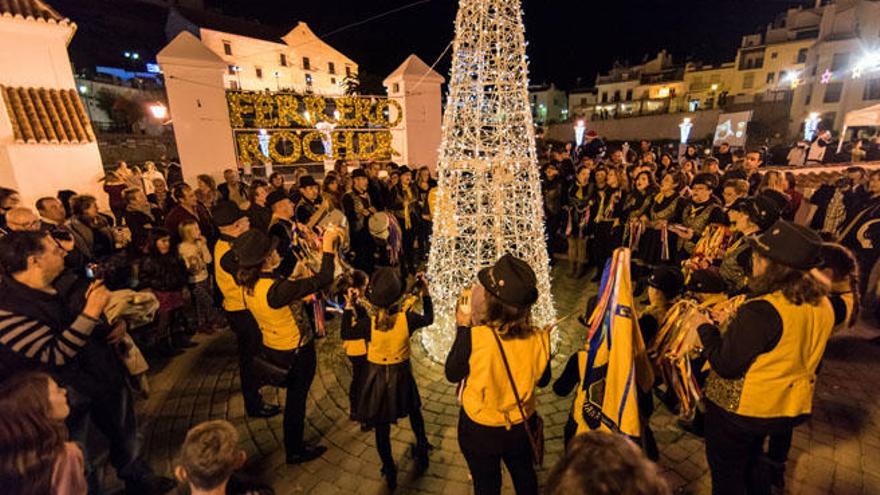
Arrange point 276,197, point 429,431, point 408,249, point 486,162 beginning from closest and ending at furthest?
1. point 429,431
2. point 486,162
3. point 276,197
4. point 408,249

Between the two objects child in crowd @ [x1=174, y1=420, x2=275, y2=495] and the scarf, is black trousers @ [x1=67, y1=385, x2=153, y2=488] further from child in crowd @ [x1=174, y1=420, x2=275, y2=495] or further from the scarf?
the scarf

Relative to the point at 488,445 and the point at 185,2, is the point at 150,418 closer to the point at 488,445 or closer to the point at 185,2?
the point at 488,445

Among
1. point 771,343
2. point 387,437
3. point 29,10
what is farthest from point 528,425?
point 29,10

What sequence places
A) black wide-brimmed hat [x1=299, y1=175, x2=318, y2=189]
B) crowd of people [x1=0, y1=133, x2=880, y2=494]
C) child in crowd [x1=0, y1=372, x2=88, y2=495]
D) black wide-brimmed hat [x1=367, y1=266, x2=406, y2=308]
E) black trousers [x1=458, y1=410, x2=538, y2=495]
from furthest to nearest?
black wide-brimmed hat [x1=299, y1=175, x2=318, y2=189]
black wide-brimmed hat [x1=367, y1=266, x2=406, y2=308]
black trousers [x1=458, y1=410, x2=538, y2=495]
crowd of people [x1=0, y1=133, x2=880, y2=494]
child in crowd [x1=0, y1=372, x2=88, y2=495]

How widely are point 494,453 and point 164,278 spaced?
4988mm

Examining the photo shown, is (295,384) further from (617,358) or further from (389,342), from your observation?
(617,358)

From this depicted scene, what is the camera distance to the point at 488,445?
2.43 m

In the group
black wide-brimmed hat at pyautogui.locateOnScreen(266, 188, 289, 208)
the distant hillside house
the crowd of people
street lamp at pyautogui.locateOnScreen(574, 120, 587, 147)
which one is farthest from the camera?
the distant hillside house

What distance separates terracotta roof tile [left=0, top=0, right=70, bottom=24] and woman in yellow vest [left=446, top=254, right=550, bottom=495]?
918 cm

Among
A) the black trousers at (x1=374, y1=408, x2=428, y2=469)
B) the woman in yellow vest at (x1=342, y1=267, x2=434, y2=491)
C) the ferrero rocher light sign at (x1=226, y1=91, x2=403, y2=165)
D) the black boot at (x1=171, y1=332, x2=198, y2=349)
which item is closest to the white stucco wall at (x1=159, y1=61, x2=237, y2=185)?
the ferrero rocher light sign at (x1=226, y1=91, x2=403, y2=165)

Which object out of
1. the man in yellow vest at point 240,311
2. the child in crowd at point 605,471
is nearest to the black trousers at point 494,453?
the child in crowd at point 605,471

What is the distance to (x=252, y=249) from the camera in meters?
3.06

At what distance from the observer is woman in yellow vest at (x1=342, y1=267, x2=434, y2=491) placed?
2.98 meters

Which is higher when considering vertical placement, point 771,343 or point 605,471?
point 605,471
